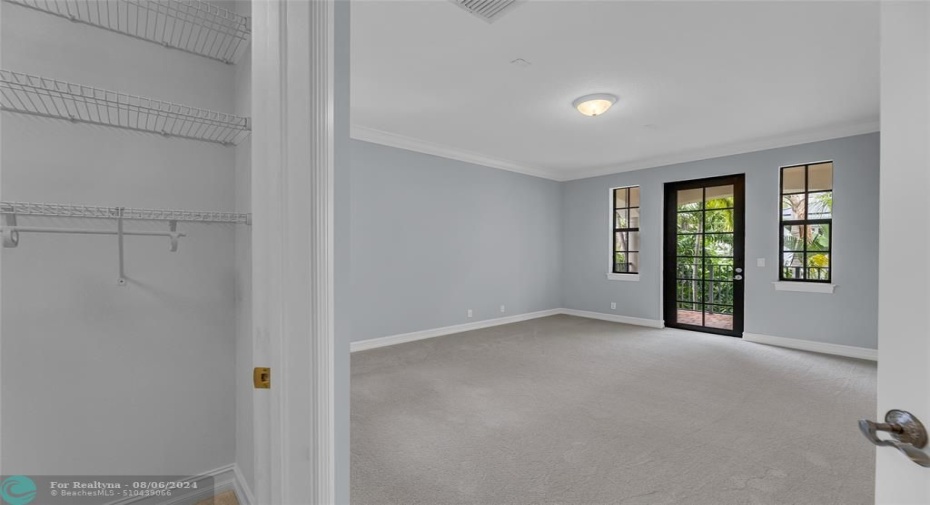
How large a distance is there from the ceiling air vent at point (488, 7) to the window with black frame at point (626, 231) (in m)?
4.86

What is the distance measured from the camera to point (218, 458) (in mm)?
1894

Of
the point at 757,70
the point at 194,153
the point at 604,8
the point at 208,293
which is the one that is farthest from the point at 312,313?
the point at 757,70

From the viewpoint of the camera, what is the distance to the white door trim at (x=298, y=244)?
908 millimetres

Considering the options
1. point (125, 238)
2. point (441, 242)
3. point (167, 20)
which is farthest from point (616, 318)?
point (167, 20)

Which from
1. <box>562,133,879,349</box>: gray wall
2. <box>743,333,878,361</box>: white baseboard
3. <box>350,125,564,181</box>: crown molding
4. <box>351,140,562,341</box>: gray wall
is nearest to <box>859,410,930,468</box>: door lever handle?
<box>351,140,562,341</box>: gray wall

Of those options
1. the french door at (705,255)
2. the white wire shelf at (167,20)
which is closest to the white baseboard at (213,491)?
the white wire shelf at (167,20)

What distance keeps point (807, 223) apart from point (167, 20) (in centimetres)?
636

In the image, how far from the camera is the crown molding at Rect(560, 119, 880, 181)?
445 cm

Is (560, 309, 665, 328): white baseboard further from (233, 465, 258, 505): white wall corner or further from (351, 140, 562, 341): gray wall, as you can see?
(233, 465, 258, 505): white wall corner

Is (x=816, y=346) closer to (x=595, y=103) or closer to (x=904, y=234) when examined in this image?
(x=595, y=103)

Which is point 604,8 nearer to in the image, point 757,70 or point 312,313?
point 757,70

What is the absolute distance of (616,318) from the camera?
657 cm

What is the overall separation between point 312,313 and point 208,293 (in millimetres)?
1259

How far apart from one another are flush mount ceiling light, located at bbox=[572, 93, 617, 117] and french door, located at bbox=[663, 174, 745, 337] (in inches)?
116
